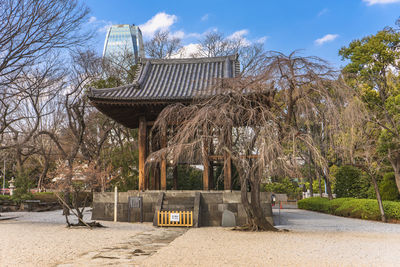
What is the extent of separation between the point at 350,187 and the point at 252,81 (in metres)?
15.3

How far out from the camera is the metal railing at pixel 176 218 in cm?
1330

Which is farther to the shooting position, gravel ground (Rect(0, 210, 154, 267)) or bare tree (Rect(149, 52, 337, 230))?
bare tree (Rect(149, 52, 337, 230))

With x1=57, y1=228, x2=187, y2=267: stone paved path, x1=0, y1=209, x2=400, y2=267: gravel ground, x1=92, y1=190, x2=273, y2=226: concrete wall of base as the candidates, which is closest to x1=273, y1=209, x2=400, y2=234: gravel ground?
x1=92, y1=190, x2=273, y2=226: concrete wall of base

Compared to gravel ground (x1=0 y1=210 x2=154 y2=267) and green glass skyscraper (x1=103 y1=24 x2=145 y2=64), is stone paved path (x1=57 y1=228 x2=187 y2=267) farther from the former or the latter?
green glass skyscraper (x1=103 y1=24 x2=145 y2=64)

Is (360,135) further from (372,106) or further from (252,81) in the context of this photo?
(252,81)

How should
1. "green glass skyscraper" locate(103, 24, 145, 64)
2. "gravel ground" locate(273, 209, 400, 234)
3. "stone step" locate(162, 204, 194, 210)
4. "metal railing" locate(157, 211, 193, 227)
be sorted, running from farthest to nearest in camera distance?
"green glass skyscraper" locate(103, 24, 145, 64)
"stone step" locate(162, 204, 194, 210)
"metal railing" locate(157, 211, 193, 227)
"gravel ground" locate(273, 209, 400, 234)

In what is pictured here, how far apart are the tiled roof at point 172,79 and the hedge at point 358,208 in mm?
8880

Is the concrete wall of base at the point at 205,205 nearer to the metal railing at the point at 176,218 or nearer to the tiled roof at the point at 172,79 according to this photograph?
the metal railing at the point at 176,218

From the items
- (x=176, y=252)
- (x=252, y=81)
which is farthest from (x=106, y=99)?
(x=176, y=252)

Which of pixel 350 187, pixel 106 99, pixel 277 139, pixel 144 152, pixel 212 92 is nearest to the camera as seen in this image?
pixel 277 139

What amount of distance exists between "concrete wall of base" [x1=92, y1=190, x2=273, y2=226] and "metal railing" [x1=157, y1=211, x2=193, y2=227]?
43 cm

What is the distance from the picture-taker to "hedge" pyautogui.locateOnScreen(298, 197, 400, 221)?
50.7 ft

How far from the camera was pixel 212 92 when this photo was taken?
463 inches

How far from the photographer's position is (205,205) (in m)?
14.1
